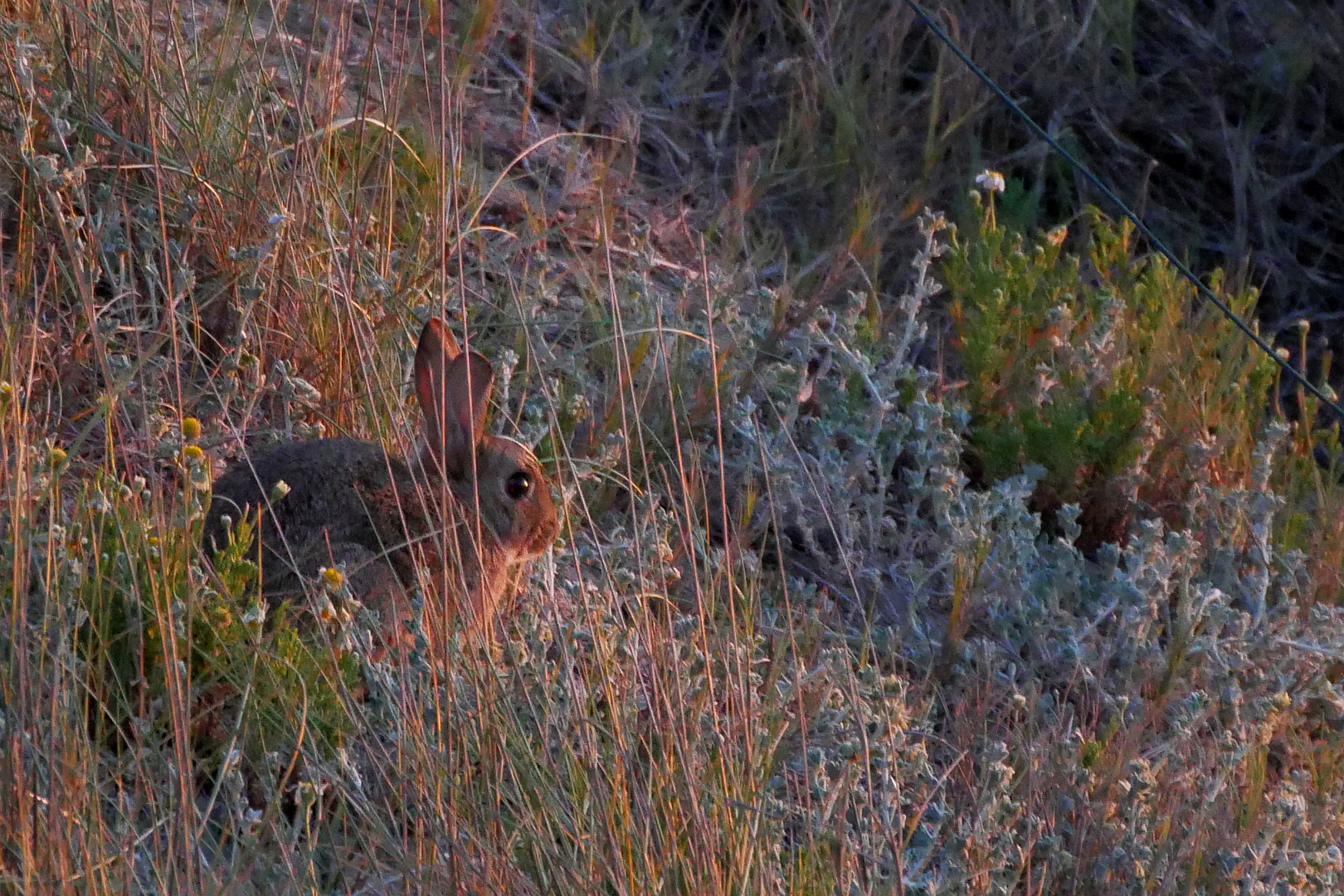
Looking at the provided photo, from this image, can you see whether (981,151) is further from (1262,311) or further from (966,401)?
(966,401)

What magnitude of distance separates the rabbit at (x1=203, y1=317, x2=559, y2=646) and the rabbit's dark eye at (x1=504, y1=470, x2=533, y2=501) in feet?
0.19

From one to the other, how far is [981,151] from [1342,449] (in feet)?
6.38

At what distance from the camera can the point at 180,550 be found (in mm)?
2988

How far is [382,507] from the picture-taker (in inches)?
133

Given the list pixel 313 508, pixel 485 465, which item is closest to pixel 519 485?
pixel 485 465

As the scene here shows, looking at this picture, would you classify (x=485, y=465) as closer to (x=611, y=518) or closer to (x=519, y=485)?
(x=519, y=485)

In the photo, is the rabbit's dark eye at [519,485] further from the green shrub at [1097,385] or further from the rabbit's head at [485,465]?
the green shrub at [1097,385]

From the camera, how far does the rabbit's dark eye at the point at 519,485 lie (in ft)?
12.5

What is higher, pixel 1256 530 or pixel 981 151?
pixel 981 151

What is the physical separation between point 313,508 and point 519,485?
667 millimetres

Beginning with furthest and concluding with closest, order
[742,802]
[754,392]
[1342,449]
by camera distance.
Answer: [1342,449]
[754,392]
[742,802]

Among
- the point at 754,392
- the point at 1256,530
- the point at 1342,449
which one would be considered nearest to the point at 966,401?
the point at 754,392

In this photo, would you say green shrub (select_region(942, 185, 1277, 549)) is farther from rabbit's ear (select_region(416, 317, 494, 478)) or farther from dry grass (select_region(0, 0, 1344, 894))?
rabbit's ear (select_region(416, 317, 494, 478))

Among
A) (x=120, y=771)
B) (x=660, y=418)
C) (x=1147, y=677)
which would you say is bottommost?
(x=1147, y=677)
